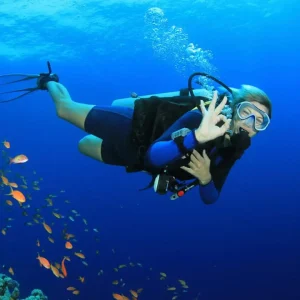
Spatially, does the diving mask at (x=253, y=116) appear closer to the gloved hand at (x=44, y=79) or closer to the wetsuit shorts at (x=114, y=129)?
the wetsuit shorts at (x=114, y=129)

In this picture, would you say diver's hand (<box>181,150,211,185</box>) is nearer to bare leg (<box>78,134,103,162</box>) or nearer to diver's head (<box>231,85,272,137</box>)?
diver's head (<box>231,85,272,137</box>)

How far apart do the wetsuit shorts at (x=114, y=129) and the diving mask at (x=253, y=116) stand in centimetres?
164

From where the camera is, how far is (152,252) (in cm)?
5312

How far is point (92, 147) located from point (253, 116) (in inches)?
117

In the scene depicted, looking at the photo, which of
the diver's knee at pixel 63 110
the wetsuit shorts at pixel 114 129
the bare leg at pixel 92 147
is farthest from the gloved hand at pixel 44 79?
the wetsuit shorts at pixel 114 129

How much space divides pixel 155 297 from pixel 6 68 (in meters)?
28.6

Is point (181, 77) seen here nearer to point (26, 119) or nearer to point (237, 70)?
point (237, 70)

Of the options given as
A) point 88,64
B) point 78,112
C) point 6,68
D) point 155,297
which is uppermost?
point 88,64

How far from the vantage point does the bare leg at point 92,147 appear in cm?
586

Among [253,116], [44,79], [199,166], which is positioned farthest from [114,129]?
[44,79]

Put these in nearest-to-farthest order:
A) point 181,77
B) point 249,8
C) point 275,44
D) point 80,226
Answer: point 249,8
point 275,44
point 181,77
point 80,226

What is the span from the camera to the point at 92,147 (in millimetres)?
5965

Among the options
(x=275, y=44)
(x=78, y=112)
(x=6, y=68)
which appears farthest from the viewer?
(x=275, y=44)

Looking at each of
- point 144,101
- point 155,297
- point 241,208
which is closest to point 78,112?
point 144,101
